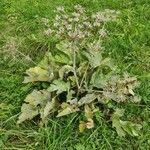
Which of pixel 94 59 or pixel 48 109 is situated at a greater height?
pixel 94 59

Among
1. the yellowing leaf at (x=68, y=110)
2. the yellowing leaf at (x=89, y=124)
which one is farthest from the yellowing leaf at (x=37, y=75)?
the yellowing leaf at (x=89, y=124)

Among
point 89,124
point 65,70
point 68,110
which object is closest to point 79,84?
point 65,70

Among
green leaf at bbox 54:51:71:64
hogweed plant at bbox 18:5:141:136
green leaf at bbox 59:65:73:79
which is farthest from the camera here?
green leaf at bbox 54:51:71:64

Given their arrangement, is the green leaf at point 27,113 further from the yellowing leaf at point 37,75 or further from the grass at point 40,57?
the yellowing leaf at point 37,75

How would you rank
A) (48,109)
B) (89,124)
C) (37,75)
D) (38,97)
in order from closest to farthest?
(89,124)
(48,109)
(38,97)
(37,75)

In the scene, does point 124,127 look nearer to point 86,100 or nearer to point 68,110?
point 86,100

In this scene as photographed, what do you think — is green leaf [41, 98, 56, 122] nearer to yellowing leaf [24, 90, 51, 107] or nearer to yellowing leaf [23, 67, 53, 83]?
yellowing leaf [24, 90, 51, 107]

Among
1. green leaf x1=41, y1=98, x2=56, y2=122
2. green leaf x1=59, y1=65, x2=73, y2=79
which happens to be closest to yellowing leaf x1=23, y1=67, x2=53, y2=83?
green leaf x1=59, y1=65, x2=73, y2=79
